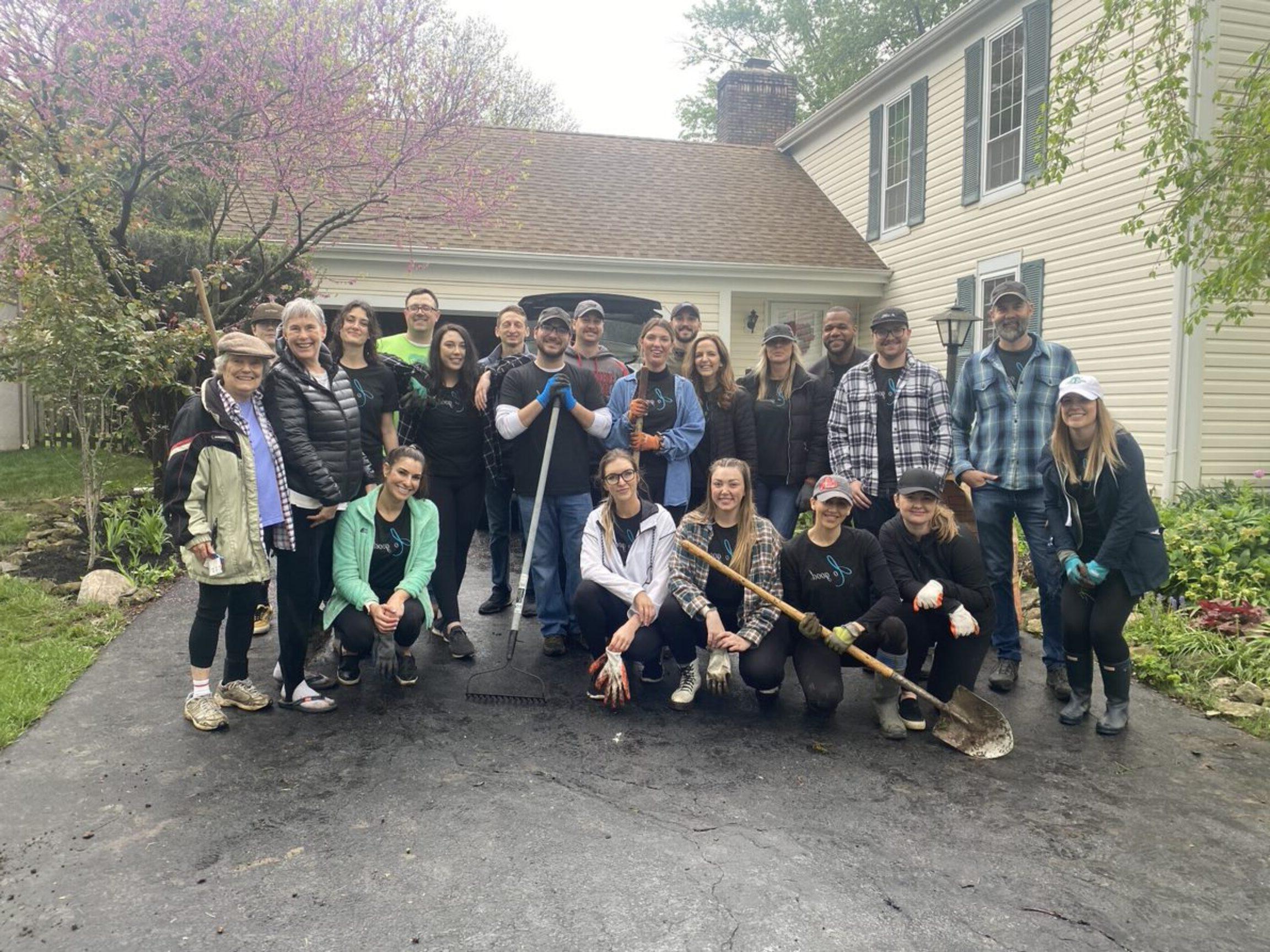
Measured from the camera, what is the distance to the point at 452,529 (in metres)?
5.21

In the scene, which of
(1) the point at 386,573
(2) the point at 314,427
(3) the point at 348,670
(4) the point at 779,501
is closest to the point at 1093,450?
(4) the point at 779,501

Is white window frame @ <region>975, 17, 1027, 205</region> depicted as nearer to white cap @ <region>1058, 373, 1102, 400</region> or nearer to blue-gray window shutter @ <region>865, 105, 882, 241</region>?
blue-gray window shutter @ <region>865, 105, 882, 241</region>

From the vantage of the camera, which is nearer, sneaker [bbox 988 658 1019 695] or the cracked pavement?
the cracked pavement

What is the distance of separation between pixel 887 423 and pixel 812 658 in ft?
4.84

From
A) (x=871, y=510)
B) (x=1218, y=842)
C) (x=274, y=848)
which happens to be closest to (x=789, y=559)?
(x=871, y=510)

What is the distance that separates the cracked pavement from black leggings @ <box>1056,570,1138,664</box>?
394 millimetres

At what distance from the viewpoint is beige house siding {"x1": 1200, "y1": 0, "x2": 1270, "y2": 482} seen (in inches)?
331

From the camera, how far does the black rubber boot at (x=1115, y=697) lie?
4156mm

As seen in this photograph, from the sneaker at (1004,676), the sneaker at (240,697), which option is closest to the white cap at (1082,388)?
the sneaker at (1004,676)

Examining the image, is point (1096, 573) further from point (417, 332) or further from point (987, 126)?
point (987, 126)

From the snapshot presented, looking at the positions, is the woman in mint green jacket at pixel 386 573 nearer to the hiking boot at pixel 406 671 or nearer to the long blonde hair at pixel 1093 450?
the hiking boot at pixel 406 671

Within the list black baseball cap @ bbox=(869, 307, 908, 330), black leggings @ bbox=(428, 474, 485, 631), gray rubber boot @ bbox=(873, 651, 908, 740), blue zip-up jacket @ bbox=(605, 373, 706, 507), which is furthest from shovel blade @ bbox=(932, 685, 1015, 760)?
→ black leggings @ bbox=(428, 474, 485, 631)

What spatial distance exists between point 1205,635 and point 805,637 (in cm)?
280

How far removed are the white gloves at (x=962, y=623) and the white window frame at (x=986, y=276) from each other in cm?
749
